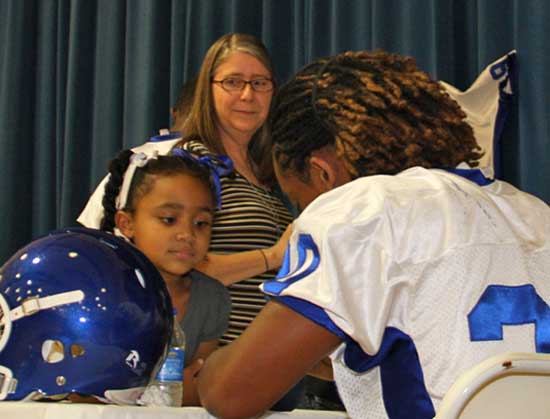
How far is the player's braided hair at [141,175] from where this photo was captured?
83.0 inches

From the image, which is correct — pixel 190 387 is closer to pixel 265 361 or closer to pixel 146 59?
pixel 265 361

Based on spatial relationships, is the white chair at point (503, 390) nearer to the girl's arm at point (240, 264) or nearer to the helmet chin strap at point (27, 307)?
the helmet chin strap at point (27, 307)

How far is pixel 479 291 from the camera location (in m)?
1.11

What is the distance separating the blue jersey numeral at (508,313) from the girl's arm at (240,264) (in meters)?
1.00

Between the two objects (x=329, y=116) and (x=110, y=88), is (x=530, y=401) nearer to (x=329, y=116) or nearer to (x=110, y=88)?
(x=329, y=116)

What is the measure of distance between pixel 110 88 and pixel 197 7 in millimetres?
490

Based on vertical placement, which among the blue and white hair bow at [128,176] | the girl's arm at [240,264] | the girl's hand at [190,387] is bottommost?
the girl's hand at [190,387]

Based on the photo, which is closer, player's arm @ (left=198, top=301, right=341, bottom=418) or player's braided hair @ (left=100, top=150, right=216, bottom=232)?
player's arm @ (left=198, top=301, right=341, bottom=418)

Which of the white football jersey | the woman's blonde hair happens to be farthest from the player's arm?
the woman's blonde hair

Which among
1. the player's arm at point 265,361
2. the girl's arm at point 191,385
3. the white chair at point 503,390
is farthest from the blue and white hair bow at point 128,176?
the white chair at point 503,390

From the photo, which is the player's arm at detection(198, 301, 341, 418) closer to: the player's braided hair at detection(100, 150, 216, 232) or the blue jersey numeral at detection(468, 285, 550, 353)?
the blue jersey numeral at detection(468, 285, 550, 353)

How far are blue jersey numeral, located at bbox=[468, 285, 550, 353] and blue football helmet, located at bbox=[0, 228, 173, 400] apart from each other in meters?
0.51

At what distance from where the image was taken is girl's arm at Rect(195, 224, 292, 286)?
2098 millimetres

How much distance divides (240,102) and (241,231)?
1.25 feet
